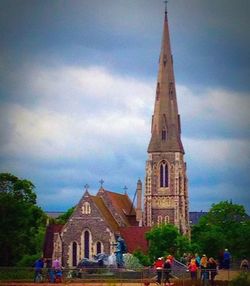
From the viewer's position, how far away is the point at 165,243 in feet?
286

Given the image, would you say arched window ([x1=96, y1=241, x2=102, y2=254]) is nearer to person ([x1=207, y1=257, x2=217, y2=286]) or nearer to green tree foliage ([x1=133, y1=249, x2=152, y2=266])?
green tree foliage ([x1=133, y1=249, x2=152, y2=266])

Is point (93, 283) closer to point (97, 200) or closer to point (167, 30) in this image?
point (97, 200)

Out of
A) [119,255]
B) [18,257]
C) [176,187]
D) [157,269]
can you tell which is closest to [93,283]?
[157,269]

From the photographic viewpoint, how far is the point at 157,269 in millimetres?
42875

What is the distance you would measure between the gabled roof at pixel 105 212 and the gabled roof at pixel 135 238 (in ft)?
5.19

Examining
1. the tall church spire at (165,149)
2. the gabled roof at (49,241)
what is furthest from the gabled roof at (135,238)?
the tall church spire at (165,149)

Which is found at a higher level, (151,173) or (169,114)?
(169,114)

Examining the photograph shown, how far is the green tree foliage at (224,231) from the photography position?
3372 inches

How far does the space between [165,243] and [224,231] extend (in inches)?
746

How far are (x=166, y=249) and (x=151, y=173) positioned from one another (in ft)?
101

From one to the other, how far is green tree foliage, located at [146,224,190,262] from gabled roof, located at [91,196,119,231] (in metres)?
12.0

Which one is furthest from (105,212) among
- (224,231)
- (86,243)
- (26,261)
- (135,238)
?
(26,261)

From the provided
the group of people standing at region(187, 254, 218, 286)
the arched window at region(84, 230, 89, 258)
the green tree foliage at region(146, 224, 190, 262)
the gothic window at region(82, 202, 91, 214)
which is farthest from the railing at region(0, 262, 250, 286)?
the arched window at region(84, 230, 89, 258)

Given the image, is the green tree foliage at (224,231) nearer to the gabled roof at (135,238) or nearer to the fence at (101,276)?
the gabled roof at (135,238)
